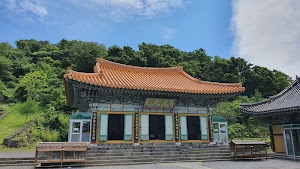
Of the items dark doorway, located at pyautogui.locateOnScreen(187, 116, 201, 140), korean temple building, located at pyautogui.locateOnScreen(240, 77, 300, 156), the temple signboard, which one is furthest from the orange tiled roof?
korean temple building, located at pyautogui.locateOnScreen(240, 77, 300, 156)

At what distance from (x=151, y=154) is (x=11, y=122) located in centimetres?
1773

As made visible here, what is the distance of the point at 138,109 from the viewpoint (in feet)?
39.6

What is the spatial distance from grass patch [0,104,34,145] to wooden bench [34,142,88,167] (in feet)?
37.7

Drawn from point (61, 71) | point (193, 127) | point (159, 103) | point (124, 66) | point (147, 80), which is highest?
point (61, 71)

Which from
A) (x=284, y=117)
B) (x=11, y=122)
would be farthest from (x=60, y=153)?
(x=11, y=122)

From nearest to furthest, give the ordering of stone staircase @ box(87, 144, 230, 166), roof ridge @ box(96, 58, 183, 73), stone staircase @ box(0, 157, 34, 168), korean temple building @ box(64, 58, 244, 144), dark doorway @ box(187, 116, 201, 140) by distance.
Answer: stone staircase @ box(0, 157, 34, 168) → stone staircase @ box(87, 144, 230, 166) → korean temple building @ box(64, 58, 244, 144) → dark doorway @ box(187, 116, 201, 140) → roof ridge @ box(96, 58, 183, 73)

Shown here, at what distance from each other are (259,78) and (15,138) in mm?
37345

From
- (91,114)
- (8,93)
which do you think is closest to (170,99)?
(91,114)

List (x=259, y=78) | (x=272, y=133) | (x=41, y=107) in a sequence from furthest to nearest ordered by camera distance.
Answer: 1. (x=259, y=78)
2. (x=41, y=107)
3. (x=272, y=133)

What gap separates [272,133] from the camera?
1337 cm

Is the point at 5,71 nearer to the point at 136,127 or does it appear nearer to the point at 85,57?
the point at 85,57

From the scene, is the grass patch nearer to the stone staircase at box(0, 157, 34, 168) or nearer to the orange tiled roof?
the stone staircase at box(0, 157, 34, 168)

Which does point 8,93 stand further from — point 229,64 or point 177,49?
point 229,64

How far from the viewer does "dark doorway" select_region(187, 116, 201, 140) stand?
13.1 metres
